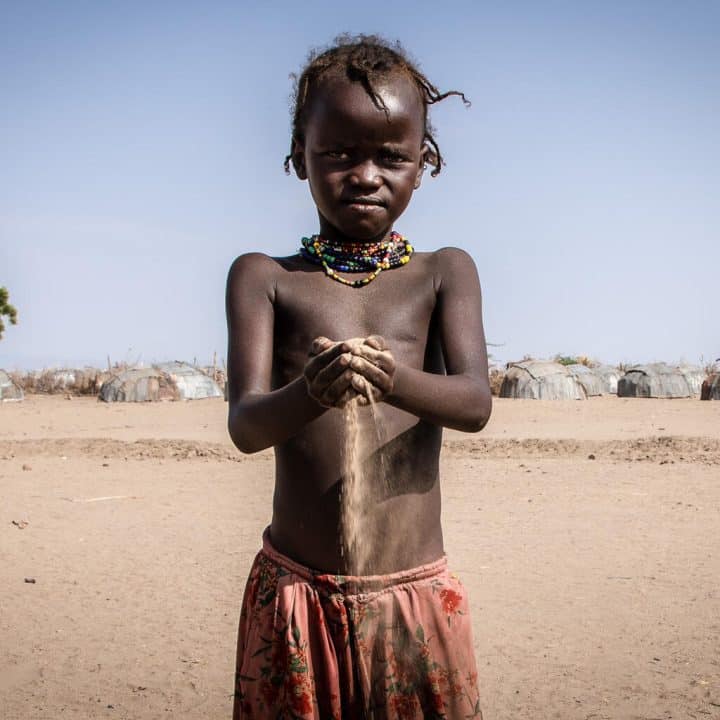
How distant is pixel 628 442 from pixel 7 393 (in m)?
15.4

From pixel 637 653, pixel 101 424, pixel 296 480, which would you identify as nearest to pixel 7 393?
pixel 101 424

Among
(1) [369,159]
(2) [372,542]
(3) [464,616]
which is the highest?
(1) [369,159]

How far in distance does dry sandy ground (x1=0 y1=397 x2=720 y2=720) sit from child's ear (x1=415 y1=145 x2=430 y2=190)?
2.36 metres

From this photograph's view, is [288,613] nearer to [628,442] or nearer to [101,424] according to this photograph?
[628,442]

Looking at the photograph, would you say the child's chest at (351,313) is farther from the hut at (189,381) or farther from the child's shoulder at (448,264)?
the hut at (189,381)

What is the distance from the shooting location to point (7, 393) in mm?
21922

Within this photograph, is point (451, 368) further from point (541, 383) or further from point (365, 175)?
point (541, 383)

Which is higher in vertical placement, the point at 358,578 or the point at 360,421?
the point at 360,421

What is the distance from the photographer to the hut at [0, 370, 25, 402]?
21.8m

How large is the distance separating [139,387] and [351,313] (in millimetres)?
20254

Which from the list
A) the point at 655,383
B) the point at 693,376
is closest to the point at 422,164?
the point at 655,383

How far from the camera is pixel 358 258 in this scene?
197 centimetres

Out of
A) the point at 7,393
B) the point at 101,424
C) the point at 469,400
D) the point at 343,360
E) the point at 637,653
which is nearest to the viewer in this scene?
the point at 343,360

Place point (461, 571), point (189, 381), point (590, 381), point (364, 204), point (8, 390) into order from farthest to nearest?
point (590, 381) → point (189, 381) → point (8, 390) → point (461, 571) → point (364, 204)
